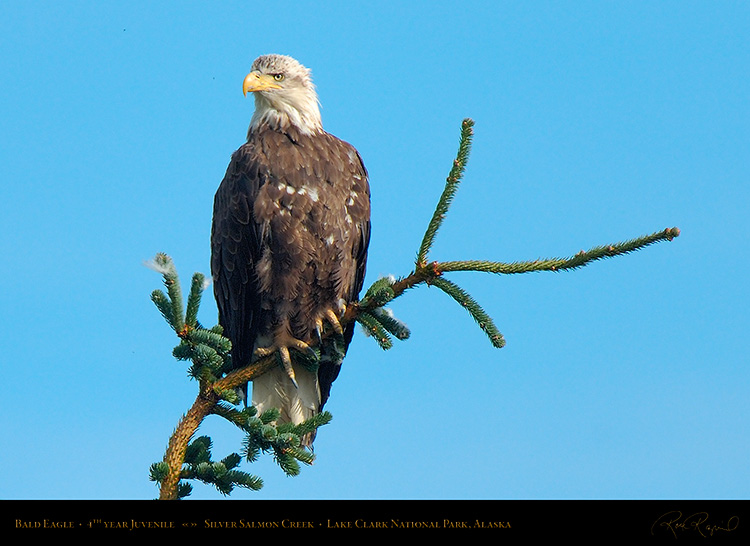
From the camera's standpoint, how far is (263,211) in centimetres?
584

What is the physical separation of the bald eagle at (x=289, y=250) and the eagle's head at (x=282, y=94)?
0.32 ft

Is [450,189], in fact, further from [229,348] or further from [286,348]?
[286,348]

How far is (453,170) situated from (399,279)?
23.5 inches

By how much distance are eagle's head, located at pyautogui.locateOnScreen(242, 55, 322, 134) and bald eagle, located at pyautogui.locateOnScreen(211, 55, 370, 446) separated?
98 millimetres

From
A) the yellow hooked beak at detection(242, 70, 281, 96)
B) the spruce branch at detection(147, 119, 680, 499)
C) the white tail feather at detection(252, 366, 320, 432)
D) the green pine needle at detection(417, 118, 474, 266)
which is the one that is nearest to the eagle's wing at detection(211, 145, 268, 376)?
the white tail feather at detection(252, 366, 320, 432)

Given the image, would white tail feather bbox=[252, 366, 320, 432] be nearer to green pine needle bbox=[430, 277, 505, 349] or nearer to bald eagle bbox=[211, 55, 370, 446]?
bald eagle bbox=[211, 55, 370, 446]

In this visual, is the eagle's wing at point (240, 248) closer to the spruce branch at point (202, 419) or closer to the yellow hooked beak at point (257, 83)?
the yellow hooked beak at point (257, 83)

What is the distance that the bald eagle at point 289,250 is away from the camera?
5855mm

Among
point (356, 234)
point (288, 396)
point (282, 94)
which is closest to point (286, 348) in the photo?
point (288, 396)

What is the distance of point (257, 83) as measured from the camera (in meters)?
6.53

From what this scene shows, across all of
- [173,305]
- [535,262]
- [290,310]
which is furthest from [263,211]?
[535,262]

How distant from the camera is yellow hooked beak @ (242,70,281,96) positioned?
6480 mm

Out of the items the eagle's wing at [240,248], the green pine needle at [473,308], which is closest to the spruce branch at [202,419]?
the green pine needle at [473,308]
